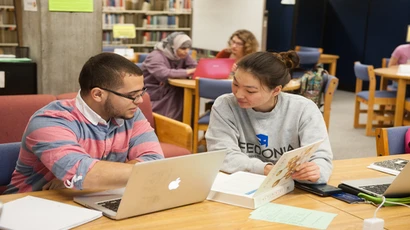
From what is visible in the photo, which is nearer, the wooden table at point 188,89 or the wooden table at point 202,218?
the wooden table at point 202,218

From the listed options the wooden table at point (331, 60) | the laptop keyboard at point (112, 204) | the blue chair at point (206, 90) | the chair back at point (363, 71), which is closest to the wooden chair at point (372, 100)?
the chair back at point (363, 71)

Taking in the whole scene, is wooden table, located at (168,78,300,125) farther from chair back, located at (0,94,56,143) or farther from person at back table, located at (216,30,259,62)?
chair back, located at (0,94,56,143)

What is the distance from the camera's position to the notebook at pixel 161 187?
1.82m

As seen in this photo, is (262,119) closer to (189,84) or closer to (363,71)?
(189,84)

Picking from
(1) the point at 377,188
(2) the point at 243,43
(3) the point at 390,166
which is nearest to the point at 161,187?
(1) the point at 377,188

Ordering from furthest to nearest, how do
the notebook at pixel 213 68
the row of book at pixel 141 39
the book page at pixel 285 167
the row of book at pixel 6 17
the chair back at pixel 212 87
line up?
the row of book at pixel 141 39, the row of book at pixel 6 17, the notebook at pixel 213 68, the chair back at pixel 212 87, the book page at pixel 285 167

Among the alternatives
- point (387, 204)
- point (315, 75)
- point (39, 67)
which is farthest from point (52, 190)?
point (315, 75)

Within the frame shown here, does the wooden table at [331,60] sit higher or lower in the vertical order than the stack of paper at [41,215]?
lower

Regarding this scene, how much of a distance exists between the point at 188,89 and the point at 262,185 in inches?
136

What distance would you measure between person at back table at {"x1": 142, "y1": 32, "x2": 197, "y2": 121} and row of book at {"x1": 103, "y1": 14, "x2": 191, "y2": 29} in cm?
461

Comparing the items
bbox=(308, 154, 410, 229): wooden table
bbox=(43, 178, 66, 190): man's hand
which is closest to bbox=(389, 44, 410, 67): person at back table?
bbox=(308, 154, 410, 229): wooden table

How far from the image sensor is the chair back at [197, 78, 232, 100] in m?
4.98

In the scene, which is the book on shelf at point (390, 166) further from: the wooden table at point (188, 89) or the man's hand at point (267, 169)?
the wooden table at point (188, 89)

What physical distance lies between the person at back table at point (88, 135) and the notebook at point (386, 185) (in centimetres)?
86
